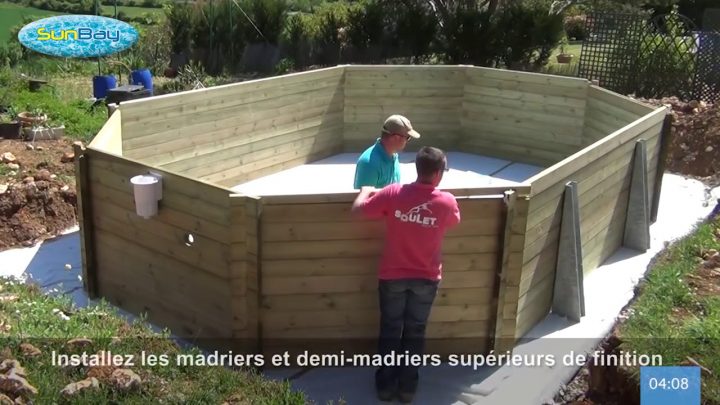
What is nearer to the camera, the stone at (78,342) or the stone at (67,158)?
the stone at (78,342)

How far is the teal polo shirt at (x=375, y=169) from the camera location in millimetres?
5609

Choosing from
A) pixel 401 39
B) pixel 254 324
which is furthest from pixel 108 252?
pixel 401 39

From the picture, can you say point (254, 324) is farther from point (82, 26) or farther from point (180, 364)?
point (82, 26)

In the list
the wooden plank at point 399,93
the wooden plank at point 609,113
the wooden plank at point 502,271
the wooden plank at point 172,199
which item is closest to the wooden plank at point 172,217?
the wooden plank at point 172,199

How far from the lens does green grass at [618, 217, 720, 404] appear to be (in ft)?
15.0

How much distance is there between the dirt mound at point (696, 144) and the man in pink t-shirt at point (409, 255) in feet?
21.6

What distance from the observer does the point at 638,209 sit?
7.68m

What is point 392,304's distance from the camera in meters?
4.90

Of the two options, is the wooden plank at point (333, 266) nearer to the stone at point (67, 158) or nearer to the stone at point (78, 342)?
the stone at point (78, 342)

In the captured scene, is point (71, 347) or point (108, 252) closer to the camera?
point (71, 347)

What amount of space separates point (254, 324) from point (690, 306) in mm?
3056

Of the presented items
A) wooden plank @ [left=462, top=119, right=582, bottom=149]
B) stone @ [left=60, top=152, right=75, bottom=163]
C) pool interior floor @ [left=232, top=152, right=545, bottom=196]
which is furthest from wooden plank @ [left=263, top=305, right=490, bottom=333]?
wooden plank @ [left=462, top=119, right=582, bottom=149]

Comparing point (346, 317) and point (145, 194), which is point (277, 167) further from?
point (346, 317)

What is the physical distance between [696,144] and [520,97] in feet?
8.43
